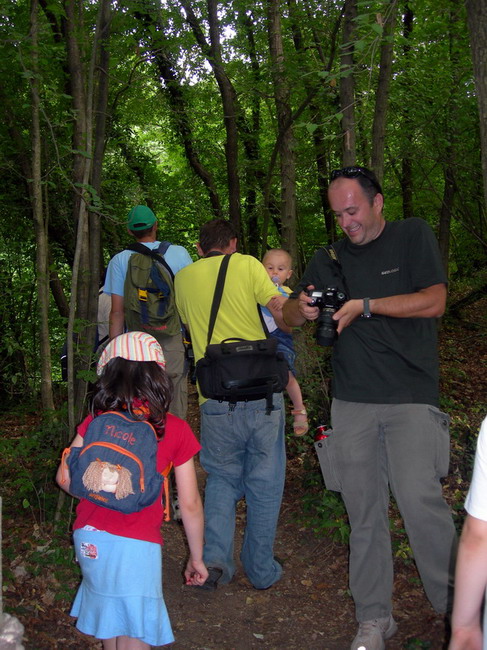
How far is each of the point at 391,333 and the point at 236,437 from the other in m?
1.24

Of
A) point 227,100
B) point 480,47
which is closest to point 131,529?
point 480,47

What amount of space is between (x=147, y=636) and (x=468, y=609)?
1.37m

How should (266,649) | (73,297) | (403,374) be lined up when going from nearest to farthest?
(403,374) → (266,649) → (73,297)

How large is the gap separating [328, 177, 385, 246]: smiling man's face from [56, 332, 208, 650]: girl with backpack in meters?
1.42

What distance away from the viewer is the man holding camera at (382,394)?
10.6 ft

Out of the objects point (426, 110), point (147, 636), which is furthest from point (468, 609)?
point (426, 110)

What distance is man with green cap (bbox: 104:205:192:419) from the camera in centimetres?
514

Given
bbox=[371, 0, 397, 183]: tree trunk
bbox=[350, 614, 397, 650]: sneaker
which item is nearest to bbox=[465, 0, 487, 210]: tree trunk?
bbox=[350, 614, 397, 650]: sneaker

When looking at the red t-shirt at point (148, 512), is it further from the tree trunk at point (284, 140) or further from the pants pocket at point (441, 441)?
the tree trunk at point (284, 140)

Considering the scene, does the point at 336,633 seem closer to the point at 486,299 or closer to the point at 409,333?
the point at 409,333

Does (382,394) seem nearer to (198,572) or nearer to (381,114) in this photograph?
(198,572)

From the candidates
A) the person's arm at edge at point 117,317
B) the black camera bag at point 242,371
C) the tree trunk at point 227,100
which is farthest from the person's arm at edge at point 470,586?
the tree trunk at point 227,100

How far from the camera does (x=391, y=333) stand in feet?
11.2

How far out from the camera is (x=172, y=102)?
1250 centimetres
